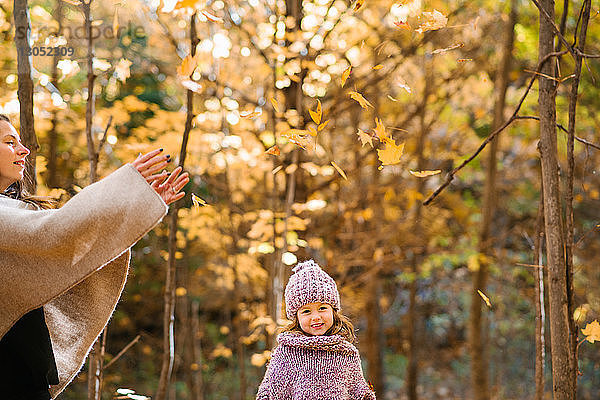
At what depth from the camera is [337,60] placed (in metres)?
4.33

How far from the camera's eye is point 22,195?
1620 mm

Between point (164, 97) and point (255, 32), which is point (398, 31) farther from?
point (164, 97)

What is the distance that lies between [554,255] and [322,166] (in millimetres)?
2782

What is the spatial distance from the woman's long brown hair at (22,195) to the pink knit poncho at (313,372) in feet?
3.00

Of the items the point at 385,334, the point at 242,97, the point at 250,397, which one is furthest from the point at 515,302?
the point at 242,97

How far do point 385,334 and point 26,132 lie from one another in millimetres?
7319

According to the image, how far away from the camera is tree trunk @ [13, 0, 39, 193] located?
6.72 ft

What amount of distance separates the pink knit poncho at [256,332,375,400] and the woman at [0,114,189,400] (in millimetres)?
754

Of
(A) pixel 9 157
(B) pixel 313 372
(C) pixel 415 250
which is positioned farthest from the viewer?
(C) pixel 415 250

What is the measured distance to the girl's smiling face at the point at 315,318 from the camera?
6.75ft

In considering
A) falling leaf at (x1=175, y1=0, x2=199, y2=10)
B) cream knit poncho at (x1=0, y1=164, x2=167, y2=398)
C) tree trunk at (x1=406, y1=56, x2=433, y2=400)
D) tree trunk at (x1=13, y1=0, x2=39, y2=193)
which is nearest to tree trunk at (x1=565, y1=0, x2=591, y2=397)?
falling leaf at (x1=175, y1=0, x2=199, y2=10)

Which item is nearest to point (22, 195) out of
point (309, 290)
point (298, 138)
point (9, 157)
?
point (9, 157)

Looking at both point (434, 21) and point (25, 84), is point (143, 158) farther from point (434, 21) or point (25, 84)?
point (434, 21)

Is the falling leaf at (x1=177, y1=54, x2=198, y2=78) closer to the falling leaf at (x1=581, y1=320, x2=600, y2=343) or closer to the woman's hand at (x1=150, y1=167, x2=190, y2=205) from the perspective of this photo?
the woman's hand at (x1=150, y1=167, x2=190, y2=205)
